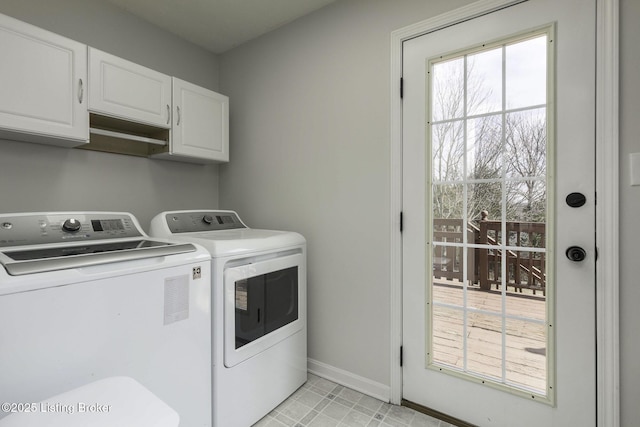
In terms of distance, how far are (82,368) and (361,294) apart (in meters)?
1.42

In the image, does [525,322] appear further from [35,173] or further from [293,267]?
[35,173]

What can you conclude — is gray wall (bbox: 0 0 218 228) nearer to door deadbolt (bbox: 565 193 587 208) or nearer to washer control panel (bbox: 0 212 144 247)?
washer control panel (bbox: 0 212 144 247)

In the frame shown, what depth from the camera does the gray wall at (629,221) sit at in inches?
49.6

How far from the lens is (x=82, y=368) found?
42.0 inches

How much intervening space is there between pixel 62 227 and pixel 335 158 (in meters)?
1.57

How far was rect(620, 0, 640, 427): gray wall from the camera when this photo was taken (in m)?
1.26

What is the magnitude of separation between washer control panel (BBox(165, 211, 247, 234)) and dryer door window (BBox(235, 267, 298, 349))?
630 mm

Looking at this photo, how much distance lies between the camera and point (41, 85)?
153 centimetres

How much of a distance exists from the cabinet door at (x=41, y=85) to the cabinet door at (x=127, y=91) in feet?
0.20

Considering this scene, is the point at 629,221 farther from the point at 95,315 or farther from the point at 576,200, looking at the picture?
the point at 95,315

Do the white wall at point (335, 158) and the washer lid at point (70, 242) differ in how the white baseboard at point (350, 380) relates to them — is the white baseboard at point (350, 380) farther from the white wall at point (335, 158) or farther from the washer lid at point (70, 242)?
the washer lid at point (70, 242)

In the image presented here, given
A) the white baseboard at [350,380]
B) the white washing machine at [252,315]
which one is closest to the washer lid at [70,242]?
the white washing machine at [252,315]

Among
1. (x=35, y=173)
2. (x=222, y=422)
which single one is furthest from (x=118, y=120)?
(x=222, y=422)

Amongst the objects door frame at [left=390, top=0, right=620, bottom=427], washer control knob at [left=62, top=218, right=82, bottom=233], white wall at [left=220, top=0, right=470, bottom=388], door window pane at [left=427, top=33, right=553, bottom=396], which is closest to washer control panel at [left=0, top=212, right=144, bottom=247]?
washer control knob at [left=62, top=218, right=82, bottom=233]
